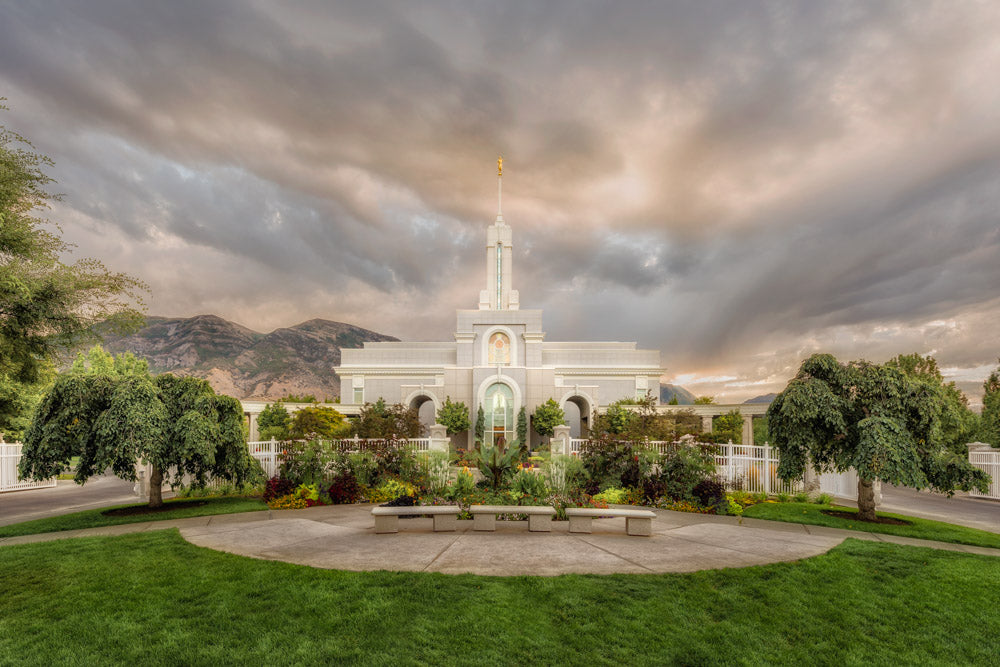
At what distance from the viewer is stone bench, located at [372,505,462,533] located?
852 cm

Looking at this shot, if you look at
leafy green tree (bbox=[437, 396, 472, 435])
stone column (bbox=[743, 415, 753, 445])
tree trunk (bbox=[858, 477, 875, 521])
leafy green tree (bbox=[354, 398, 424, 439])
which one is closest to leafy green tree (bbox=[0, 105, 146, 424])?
leafy green tree (bbox=[354, 398, 424, 439])

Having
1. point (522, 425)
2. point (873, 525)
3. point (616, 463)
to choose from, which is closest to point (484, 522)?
point (616, 463)

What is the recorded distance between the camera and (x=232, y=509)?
1148 cm

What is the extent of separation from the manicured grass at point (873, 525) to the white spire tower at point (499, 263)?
28486 mm

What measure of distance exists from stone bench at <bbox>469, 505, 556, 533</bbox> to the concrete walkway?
0.18 m

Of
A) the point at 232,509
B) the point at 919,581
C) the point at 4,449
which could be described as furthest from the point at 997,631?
the point at 4,449

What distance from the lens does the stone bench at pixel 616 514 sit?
28.1 feet

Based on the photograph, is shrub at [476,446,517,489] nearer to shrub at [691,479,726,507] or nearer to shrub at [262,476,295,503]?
shrub at [691,479,726,507]

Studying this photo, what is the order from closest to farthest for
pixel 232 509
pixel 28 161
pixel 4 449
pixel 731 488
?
pixel 232 509 < pixel 731 488 < pixel 28 161 < pixel 4 449

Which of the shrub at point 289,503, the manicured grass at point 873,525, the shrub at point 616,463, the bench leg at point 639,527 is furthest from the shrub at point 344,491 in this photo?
the manicured grass at point 873,525

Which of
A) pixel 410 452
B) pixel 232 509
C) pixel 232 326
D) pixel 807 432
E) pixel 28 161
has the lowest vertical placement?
pixel 232 509

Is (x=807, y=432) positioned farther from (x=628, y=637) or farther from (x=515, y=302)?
(x=515, y=302)

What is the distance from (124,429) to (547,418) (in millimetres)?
20608

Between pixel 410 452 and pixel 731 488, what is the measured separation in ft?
31.5
